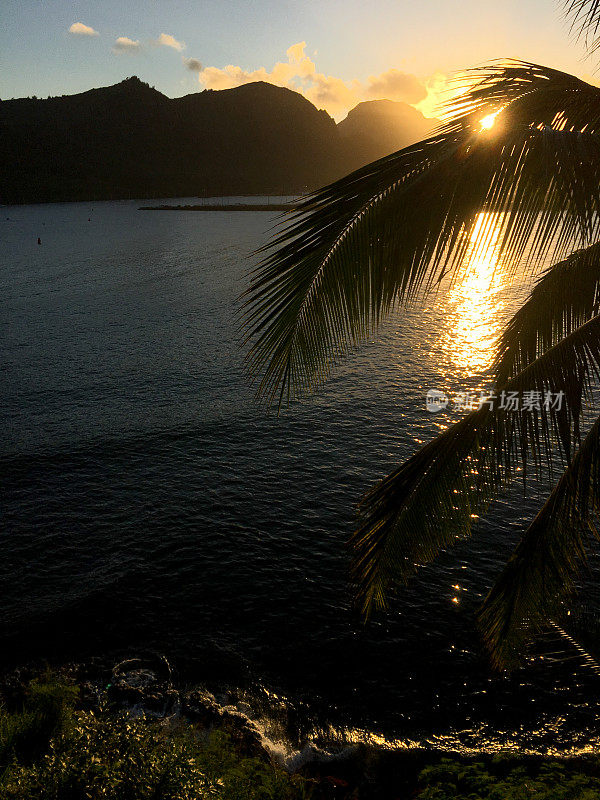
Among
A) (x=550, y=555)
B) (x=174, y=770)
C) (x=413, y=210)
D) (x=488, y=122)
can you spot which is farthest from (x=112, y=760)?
(x=488, y=122)

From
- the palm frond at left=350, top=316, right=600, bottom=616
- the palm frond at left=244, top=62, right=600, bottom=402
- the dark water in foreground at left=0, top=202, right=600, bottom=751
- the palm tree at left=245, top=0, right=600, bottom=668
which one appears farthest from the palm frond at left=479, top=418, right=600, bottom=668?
the dark water in foreground at left=0, top=202, right=600, bottom=751

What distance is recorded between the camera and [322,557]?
22844 millimetres

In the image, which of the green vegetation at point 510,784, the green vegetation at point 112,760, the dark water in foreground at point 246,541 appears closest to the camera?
the green vegetation at point 112,760

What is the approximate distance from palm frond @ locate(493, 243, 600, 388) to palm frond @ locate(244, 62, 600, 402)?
2074mm

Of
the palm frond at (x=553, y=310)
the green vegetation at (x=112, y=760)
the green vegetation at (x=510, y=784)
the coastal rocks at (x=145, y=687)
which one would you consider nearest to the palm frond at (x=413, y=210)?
the palm frond at (x=553, y=310)

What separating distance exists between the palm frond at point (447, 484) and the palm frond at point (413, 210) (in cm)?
138

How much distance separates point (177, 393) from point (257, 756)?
29.1 m

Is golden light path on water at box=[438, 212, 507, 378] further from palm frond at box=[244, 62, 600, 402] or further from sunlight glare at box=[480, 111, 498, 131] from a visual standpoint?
sunlight glare at box=[480, 111, 498, 131]

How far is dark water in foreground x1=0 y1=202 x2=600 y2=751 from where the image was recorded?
54.7 ft

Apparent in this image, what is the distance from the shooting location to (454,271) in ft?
18.1

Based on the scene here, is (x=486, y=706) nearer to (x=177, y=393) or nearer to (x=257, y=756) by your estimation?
(x=257, y=756)

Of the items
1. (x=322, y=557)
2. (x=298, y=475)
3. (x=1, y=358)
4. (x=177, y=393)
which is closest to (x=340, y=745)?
(x=322, y=557)

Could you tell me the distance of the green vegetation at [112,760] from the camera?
33.1 feet

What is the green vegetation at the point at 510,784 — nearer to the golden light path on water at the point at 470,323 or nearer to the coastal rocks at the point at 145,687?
the coastal rocks at the point at 145,687
